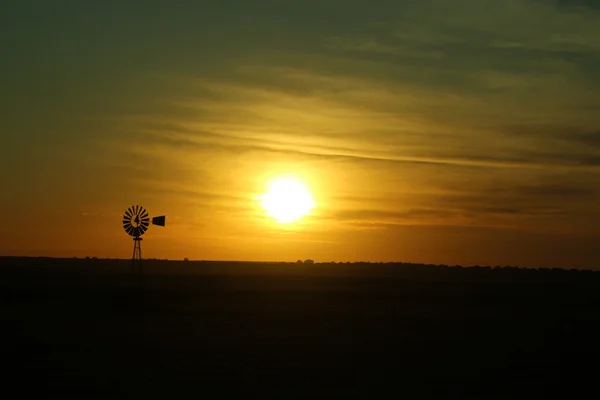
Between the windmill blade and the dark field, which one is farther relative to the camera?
the windmill blade

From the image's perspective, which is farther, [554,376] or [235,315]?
[235,315]

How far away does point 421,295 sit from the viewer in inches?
2389

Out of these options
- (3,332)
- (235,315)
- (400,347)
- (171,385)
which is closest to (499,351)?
(400,347)

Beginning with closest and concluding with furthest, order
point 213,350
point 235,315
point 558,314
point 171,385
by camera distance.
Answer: point 171,385, point 213,350, point 235,315, point 558,314

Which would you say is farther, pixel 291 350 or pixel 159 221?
pixel 159 221

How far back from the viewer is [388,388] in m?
21.5

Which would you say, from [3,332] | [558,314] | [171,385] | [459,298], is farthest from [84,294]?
[171,385]

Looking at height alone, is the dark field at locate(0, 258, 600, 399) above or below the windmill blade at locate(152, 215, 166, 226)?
below

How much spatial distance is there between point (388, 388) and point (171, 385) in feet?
18.7

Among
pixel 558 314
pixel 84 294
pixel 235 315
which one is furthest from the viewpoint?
pixel 84 294

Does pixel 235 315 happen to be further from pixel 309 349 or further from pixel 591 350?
pixel 591 350

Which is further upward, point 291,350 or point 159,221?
point 159,221

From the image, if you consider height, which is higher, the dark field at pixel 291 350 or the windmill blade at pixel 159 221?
the windmill blade at pixel 159 221

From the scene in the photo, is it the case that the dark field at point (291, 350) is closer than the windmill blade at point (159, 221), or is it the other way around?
the dark field at point (291, 350)
